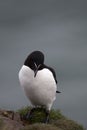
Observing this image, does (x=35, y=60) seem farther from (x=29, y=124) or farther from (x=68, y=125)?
(x=68, y=125)

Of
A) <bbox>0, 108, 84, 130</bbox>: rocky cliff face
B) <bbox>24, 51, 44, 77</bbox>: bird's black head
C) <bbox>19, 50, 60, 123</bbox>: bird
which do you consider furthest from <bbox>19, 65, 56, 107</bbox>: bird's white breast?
<bbox>0, 108, 84, 130</bbox>: rocky cliff face

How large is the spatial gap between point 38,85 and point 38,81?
0.62 ft

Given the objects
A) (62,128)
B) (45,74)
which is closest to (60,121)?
(62,128)

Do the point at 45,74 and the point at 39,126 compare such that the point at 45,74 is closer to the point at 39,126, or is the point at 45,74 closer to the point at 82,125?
the point at 82,125

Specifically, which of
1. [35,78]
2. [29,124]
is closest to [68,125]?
[29,124]

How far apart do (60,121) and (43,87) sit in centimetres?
172

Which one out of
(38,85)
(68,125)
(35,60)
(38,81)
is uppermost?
(35,60)

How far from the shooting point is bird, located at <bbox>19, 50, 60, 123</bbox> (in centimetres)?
1812

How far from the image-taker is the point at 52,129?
1551 centimetres

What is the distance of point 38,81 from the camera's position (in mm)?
18547

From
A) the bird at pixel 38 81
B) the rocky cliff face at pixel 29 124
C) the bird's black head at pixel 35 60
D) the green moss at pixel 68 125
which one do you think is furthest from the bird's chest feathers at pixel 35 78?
the green moss at pixel 68 125

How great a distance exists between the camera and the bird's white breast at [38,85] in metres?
18.4

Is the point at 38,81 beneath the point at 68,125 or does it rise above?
above

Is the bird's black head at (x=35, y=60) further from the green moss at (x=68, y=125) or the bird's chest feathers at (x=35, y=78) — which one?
the green moss at (x=68, y=125)
